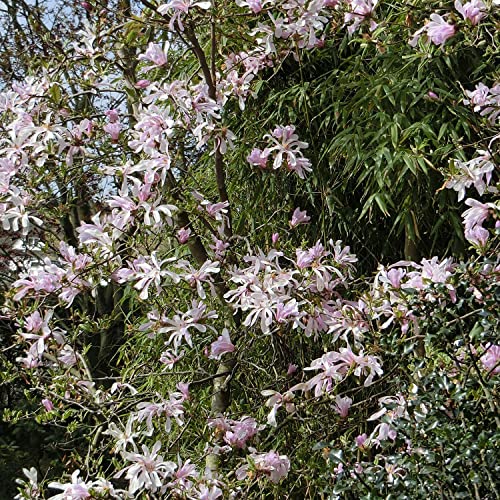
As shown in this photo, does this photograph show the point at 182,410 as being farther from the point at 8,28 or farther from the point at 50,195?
the point at 8,28

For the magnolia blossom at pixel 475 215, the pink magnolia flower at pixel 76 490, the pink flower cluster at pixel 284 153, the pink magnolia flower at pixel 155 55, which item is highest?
the pink magnolia flower at pixel 155 55

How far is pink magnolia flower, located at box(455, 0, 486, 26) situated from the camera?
5.57 feet

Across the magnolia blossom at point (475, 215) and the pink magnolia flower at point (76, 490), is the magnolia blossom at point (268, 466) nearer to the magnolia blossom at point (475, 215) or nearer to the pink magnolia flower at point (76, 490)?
the pink magnolia flower at point (76, 490)

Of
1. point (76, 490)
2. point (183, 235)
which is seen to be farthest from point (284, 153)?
point (76, 490)

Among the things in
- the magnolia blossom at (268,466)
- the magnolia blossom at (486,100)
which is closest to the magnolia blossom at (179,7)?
the magnolia blossom at (486,100)

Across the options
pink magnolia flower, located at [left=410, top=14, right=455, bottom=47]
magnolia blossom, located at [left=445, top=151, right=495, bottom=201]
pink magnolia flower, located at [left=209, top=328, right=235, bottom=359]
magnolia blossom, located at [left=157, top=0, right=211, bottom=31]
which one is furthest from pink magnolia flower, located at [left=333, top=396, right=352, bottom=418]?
magnolia blossom, located at [left=157, top=0, right=211, bottom=31]

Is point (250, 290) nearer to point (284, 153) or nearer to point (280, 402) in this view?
point (280, 402)

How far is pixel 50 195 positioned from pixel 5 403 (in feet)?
7.81

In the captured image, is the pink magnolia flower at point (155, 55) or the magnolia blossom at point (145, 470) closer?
the magnolia blossom at point (145, 470)

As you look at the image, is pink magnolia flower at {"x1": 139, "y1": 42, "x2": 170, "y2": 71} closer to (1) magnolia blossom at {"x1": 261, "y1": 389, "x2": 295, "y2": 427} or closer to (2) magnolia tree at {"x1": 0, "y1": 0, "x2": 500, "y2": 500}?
(2) magnolia tree at {"x1": 0, "y1": 0, "x2": 500, "y2": 500}

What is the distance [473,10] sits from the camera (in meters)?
1.71

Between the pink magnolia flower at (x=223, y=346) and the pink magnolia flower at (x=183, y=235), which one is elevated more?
the pink magnolia flower at (x=183, y=235)

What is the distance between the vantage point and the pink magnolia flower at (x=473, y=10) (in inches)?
66.9

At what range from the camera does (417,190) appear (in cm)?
234
